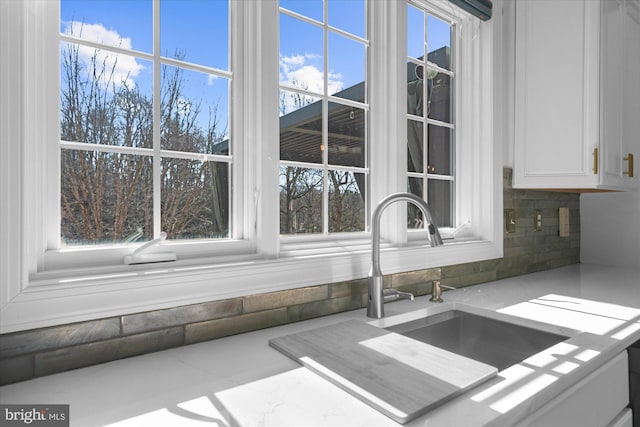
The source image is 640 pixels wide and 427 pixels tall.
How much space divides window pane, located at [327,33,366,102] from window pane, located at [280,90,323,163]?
13 cm

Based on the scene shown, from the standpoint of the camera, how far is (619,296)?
1685 mm

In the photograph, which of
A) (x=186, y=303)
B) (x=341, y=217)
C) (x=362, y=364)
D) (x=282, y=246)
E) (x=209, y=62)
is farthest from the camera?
(x=341, y=217)

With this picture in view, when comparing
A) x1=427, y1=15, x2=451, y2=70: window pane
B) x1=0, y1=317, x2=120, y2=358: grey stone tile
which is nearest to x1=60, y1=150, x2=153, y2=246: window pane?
x1=0, y1=317, x2=120, y2=358: grey stone tile

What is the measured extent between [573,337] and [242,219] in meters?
1.05

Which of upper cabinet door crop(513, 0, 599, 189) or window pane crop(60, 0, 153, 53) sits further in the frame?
upper cabinet door crop(513, 0, 599, 189)

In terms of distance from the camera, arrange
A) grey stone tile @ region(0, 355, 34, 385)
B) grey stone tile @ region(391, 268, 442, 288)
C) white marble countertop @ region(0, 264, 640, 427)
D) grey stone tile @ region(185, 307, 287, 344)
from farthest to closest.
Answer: grey stone tile @ region(391, 268, 442, 288)
grey stone tile @ region(185, 307, 287, 344)
grey stone tile @ region(0, 355, 34, 385)
white marble countertop @ region(0, 264, 640, 427)

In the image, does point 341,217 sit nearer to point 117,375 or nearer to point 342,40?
point 342,40

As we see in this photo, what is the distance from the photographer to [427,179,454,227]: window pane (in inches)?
80.0

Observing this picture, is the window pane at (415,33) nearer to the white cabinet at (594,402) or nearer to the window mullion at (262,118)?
the window mullion at (262,118)

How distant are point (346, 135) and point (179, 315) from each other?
0.98 meters

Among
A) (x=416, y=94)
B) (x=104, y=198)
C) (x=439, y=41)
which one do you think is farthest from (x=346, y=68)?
(x=104, y=198)

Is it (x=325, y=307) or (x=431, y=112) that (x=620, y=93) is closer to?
(x=431, y=112)

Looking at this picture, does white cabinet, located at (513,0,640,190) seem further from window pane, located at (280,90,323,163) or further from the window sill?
window pane, located at (280,90,323,163)

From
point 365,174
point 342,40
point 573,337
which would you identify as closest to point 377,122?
point 365,174
